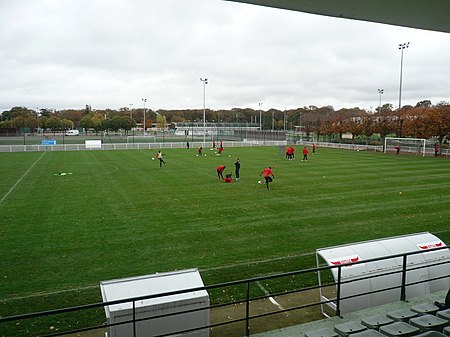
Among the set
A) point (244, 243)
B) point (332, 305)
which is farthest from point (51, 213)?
point (332, 305)

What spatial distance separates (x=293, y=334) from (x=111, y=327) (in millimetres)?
2647

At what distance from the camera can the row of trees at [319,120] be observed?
1756 inches

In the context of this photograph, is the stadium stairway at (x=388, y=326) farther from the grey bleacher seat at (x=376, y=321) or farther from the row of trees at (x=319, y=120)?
the row of trees at (x=319, y=120)

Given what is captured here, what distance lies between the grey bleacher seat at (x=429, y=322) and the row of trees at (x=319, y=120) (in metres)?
42.7

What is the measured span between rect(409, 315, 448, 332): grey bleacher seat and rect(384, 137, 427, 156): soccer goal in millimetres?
42748

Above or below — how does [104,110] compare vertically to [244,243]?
above

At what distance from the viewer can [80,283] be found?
9.11m

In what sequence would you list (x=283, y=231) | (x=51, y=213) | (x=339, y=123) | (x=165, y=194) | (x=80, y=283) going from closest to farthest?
(x=80, y=283) → (x=283, y=231) → (x=51, y=213) → (x=165, y=194) → (x=339, y=123)

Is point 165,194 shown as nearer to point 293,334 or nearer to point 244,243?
point 244,243

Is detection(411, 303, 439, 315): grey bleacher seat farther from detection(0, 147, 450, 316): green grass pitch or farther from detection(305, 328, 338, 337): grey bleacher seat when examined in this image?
detection(0, 147, 450, 316): green grass pitch

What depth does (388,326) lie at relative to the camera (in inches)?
189

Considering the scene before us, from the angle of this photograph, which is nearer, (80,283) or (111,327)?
(111,327)

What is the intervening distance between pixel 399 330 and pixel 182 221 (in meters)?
10.5

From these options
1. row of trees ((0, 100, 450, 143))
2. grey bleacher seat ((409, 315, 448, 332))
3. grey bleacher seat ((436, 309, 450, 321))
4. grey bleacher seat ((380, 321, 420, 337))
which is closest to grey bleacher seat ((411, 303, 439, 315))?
grey bleacher seat ((436, 309, 450, 321))
